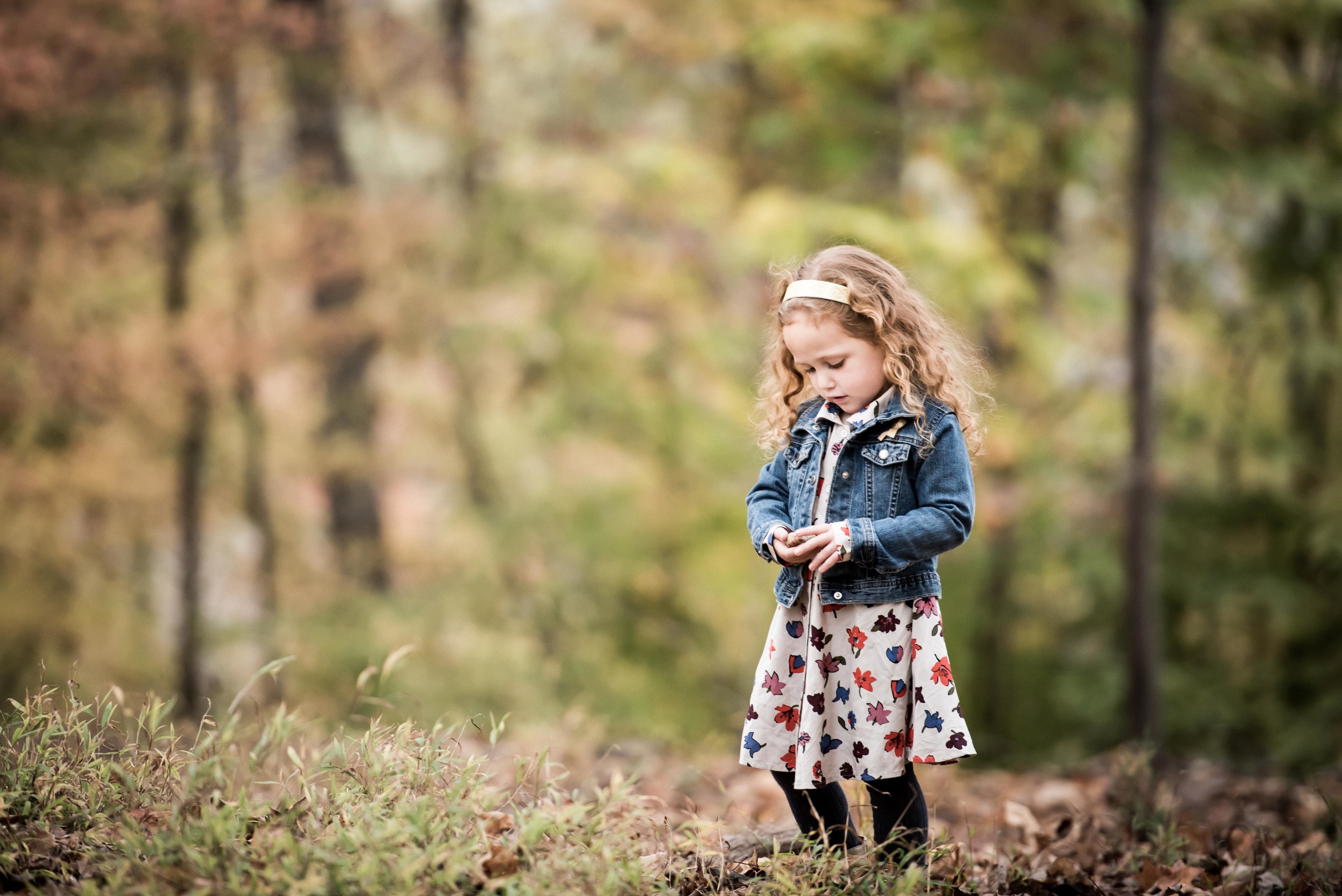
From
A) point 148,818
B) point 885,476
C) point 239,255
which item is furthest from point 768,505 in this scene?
point 239,255

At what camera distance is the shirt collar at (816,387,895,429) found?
2.65 m

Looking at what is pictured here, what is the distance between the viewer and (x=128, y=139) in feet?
25.6

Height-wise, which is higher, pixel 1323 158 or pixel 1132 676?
pixel 1323 158

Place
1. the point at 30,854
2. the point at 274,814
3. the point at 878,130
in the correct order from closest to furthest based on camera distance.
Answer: the point at 30,854
the point at 274,814
the point at 878,130

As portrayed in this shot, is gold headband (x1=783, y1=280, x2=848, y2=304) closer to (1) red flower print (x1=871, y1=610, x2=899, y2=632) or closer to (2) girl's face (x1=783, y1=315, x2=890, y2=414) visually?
(2) girl's face (x1=783, y1=315, x2=890, y2=414)

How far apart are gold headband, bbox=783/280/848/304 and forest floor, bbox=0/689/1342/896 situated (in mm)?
1288

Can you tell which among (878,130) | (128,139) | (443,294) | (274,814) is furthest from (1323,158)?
(128,139)

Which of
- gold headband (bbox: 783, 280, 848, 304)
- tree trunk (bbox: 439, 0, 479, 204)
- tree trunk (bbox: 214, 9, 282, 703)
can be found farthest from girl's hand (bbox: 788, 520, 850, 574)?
tree trunk (bbox: 439, 0, 479, 204)

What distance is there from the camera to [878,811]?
2.73 m

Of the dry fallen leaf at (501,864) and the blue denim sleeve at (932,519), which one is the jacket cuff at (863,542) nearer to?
the blue denim sleeve at (932,519)

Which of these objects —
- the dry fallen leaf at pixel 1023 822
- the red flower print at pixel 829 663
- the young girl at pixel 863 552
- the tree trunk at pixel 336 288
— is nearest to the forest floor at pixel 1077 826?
the dry fallen leaf at pixel 1023 822

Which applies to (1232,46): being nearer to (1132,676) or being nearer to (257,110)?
(1132,676)

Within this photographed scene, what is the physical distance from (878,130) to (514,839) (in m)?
6.57

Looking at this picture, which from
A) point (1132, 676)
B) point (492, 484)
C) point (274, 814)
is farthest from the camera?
point (492, 484)
